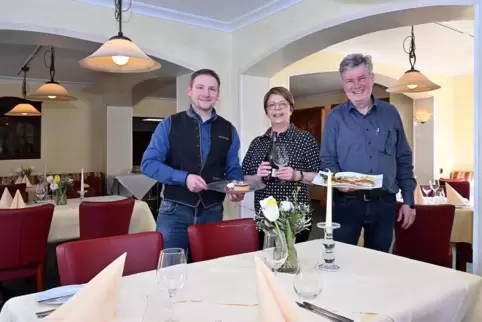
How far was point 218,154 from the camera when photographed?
228 centimetres

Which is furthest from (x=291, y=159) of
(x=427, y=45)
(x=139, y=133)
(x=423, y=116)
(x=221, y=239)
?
(x=139, y=133)

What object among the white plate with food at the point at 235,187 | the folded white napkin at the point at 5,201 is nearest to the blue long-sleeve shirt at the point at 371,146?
the white plate with food at the point at 235,187

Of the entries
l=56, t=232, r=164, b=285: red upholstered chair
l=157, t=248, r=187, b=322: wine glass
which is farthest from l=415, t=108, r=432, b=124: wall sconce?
l=157, t=248, r=187, b=322: wine glass

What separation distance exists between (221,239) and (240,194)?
37 centimetres

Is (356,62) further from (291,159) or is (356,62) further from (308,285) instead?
(308,285)

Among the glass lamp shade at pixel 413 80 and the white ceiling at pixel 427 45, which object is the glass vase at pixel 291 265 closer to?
the glass lamp shade at pixel 413 80

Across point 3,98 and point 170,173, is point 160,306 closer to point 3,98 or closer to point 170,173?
point 170,173

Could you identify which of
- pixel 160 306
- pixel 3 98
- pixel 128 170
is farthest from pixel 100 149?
pixel 160 306

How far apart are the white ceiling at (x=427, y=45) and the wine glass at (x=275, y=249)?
12.1ft

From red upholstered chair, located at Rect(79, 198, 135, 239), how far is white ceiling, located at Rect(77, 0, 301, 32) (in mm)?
1691

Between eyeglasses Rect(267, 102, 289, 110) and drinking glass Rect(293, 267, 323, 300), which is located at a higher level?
eyeglasses Rect(267, 102, 289, 110)

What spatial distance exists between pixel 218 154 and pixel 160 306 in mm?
1251

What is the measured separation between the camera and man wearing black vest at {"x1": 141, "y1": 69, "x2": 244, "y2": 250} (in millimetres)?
2142

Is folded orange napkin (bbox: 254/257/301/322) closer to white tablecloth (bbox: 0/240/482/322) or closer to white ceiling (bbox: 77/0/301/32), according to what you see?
white tablecloth (bbox: 0/240/482/322)
